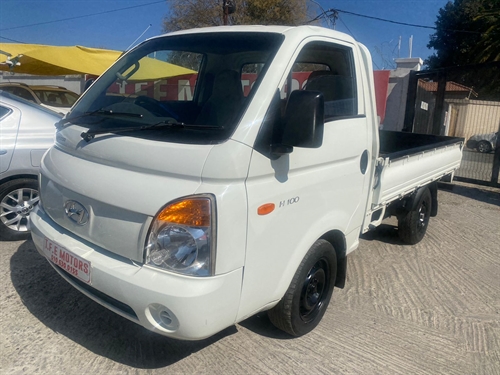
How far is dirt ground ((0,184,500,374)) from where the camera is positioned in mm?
2879

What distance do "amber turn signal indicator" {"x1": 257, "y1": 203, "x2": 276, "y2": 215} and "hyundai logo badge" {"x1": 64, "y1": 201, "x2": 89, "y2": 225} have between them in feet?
3.35

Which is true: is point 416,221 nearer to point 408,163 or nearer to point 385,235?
point 385,235

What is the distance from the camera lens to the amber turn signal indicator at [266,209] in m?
2.45

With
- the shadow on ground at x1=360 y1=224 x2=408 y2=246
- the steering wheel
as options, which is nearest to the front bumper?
the steering wheel

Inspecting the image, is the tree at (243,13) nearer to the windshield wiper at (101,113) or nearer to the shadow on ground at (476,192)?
the shadow on ground at (476,192)

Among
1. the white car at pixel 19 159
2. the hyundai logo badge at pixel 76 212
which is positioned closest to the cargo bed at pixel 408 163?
the hyundai logo badge at pixel 76 212

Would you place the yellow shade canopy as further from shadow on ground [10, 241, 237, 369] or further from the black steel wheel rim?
the black steel wheel rim

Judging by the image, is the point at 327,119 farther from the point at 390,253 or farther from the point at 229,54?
the point at 390,253

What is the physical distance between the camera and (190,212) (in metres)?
2.27

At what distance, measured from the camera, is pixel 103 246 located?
2561 mm

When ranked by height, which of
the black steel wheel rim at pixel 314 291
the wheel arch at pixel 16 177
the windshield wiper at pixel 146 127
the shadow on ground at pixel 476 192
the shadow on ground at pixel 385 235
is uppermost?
the windshield wiper at pixel 146 127

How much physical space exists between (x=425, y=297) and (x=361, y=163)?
1.54m

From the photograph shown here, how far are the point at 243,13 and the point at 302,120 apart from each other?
23631mm

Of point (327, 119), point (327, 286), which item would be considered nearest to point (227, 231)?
point (327, 119)
